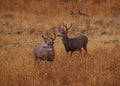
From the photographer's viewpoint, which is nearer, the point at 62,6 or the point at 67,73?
the point at 67,73

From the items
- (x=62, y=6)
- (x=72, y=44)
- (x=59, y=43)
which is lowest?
(x=59, y=43)

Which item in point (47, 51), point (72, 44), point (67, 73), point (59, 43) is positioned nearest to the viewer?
point (67, 73)

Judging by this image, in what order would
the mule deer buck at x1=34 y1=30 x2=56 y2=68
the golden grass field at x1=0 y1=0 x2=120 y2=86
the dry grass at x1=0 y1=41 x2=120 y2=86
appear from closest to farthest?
the dry grass at x1=0 y1=41 x2=120 y2=86, the golden grass field at x1=0 y1=0 x2=120 y2=86, the mule deer buck at x1=34 y1=30 x2=56 y2=68

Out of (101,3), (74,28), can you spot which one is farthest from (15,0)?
(74,28)

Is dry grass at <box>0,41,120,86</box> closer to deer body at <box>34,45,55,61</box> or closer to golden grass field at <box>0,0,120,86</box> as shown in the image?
golden grass field at <box>0,0,120,86</box>

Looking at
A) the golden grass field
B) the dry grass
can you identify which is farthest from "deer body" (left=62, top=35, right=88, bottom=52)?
the dry grass

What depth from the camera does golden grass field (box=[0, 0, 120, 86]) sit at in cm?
834

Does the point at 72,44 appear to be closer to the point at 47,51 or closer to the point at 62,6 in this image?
the point at 47,51

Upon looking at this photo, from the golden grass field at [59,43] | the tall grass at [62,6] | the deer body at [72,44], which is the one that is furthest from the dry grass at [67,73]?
the tall grass at [62,6]

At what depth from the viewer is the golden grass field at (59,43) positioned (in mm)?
8344

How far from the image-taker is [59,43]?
695 inches

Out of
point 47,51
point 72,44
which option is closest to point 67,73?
point 47,51

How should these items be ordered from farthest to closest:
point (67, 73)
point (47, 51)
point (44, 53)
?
point (44, 53)
point (47, 51)
point (67, 73)

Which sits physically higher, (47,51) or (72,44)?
(47,51)
